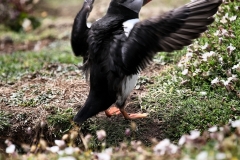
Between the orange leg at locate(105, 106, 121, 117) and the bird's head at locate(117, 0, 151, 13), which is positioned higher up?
the bird's head at locate(117, 0, 151, 13)

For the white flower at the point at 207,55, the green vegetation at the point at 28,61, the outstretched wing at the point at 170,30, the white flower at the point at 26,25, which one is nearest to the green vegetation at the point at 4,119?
the green vegetation at the point at 28,61

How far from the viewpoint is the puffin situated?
4.00 meters

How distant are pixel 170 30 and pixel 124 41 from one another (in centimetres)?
45

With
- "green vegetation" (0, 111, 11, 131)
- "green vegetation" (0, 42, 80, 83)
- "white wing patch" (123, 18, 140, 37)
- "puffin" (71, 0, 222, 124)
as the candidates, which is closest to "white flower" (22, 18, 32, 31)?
"green vegetation" (0, 42, 80, 83)

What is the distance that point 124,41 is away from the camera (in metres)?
4.14

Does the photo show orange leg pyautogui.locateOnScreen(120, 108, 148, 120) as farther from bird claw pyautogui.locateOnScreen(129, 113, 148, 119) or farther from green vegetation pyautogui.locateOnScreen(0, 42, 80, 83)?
green vegetation pyautogui.locateOnScreen(0, 42, 80, 83)

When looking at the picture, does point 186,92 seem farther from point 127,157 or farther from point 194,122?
point 127,157

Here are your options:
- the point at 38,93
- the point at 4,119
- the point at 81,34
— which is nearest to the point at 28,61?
the point at 38,93

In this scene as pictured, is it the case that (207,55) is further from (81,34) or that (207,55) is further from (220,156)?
(220,156)

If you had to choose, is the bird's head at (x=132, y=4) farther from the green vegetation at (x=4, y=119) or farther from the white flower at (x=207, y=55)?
the green vegetation at (x=4, y=119)

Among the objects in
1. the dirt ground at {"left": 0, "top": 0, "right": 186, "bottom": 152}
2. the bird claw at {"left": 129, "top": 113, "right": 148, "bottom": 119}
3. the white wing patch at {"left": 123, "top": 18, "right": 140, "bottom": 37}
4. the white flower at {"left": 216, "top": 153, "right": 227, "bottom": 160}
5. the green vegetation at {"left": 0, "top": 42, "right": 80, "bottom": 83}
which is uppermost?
the white wing patch at {"left": 123, "top": 18, "right": 140, "bottom": 37}

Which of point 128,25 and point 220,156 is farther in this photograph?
point 128,25

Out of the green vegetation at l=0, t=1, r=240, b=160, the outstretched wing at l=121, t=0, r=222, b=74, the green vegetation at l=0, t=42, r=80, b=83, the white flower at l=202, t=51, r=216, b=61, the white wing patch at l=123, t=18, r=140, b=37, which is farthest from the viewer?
the green vegetation at l=0, t=42, r=80, b=83

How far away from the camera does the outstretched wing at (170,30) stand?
13.1ft
